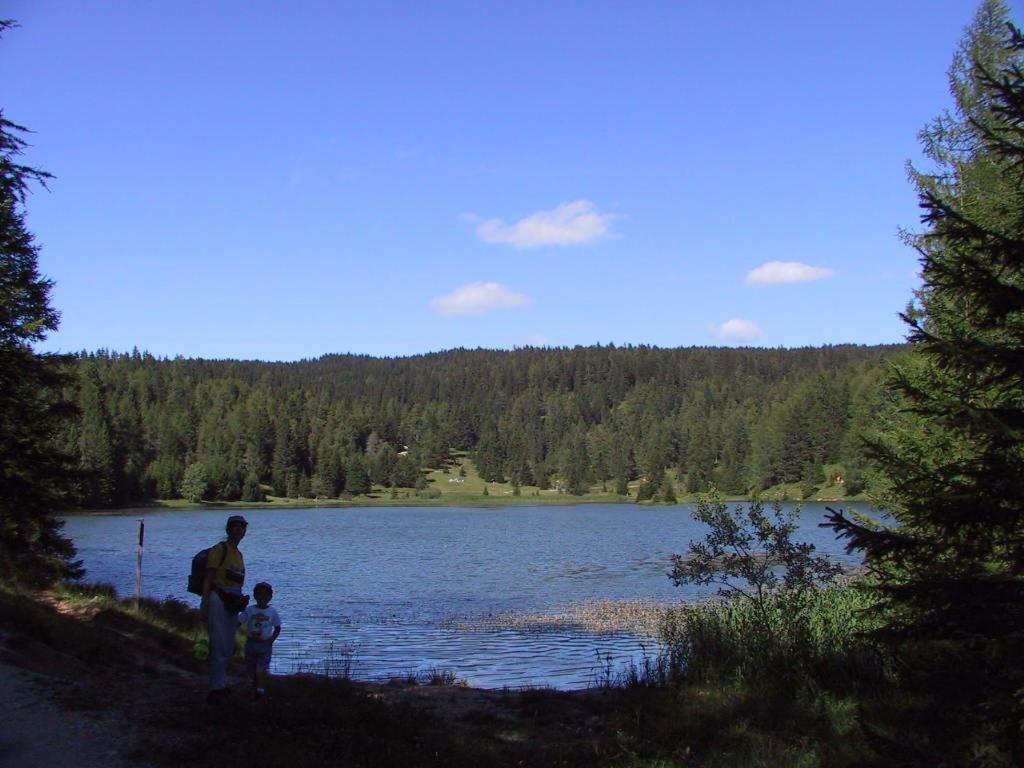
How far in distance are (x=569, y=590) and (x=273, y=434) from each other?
124285 mm

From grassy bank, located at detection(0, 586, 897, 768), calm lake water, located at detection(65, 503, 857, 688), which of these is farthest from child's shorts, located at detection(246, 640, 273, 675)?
calm lake water, located at detection(65, 503, 857, 688)

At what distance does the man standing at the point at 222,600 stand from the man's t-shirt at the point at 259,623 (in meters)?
0.23

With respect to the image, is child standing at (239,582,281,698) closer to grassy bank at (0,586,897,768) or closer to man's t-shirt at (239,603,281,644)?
man's t-shirt at (239,603,281,644)

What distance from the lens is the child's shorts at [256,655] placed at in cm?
937

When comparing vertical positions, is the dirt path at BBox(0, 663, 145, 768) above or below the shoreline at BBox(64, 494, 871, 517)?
above

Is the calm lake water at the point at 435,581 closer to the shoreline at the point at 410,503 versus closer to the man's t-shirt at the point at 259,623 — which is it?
the man's t-shirt at the point at 259,623

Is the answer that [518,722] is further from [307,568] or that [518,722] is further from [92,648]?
[307,568]

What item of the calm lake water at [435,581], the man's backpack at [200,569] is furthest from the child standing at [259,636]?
the calm lake water at [435,581]

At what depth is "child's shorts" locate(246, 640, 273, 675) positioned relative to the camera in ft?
30.7

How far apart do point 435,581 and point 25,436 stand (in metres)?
21.2

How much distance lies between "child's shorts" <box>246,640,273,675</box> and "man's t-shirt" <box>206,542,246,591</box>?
2.26 feet

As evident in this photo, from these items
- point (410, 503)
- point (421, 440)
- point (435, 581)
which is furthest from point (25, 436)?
point (421, 440)

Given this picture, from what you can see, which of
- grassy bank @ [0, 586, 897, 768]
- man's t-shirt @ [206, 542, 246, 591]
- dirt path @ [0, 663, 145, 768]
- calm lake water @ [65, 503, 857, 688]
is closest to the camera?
dirt path @ [0, 663, 145, 768]

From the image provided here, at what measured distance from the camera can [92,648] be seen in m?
11.3
